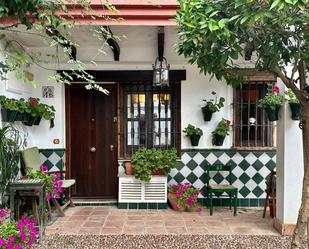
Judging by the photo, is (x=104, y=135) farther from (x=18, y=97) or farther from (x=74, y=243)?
(x=74, y=243)

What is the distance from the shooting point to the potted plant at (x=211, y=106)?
4.73 metres

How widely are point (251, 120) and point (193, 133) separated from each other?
0.99 metres

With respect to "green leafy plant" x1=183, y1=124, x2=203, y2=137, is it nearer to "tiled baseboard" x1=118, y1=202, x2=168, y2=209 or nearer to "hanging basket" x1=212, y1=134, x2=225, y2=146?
"hanging basket" x1=212, y1=134, x2=225, y2=146

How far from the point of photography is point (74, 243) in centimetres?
334

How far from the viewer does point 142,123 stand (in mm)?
4973

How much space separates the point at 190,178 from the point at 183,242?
1.62m

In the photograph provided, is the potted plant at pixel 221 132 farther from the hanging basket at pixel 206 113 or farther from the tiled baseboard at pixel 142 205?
the tiled baseboard at pixel 142 205

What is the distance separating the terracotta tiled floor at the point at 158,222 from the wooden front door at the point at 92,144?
480 mm

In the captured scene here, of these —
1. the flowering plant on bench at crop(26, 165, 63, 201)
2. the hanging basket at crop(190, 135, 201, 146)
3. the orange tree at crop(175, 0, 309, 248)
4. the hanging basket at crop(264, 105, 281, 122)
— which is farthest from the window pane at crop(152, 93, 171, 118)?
the orange tree at crop(175, 0, 309, 248)

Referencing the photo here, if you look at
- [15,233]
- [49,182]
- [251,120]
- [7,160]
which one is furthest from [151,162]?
[15,233]

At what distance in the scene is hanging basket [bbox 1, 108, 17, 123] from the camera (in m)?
3.73

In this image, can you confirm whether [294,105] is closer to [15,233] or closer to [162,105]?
[162,105]

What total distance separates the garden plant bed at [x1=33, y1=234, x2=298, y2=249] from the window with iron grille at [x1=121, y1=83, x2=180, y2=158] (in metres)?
1.71

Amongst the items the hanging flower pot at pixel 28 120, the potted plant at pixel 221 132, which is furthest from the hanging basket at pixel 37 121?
the potted plant at pixel 221 132
